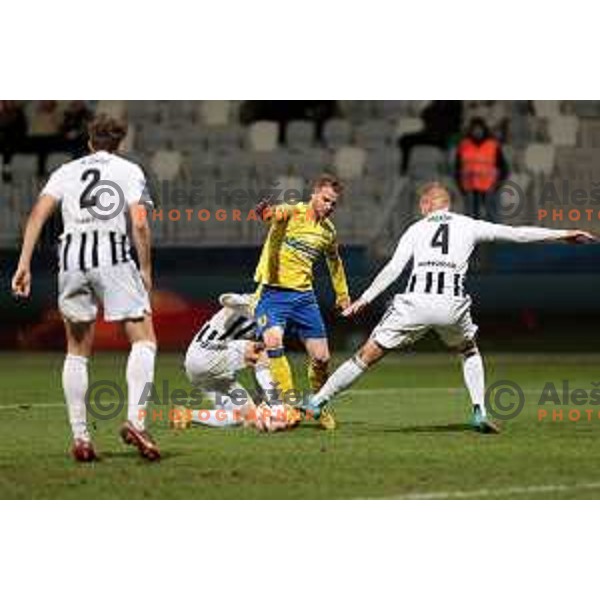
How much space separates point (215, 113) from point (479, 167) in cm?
387

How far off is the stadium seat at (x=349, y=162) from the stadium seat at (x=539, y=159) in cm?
216

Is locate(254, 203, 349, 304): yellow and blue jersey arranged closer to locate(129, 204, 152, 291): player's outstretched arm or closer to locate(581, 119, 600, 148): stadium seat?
locate(129, 204, 152, 291): player's outstretched arm

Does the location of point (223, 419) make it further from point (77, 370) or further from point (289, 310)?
point (77, 370)

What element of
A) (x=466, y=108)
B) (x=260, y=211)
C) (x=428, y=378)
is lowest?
(x=428, y=378)

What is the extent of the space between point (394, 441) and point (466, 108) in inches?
442

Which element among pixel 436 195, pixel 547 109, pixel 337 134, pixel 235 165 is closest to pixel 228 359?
pixel 436 195

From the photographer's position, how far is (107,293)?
913cm

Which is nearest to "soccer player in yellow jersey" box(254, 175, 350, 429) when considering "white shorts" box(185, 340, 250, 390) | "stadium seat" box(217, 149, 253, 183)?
→ "white shorts" box(185, 340, 250, 390)

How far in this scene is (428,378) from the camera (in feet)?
55.6

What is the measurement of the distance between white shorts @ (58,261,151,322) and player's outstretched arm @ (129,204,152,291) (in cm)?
10

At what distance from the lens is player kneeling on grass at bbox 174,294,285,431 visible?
11.4 m
